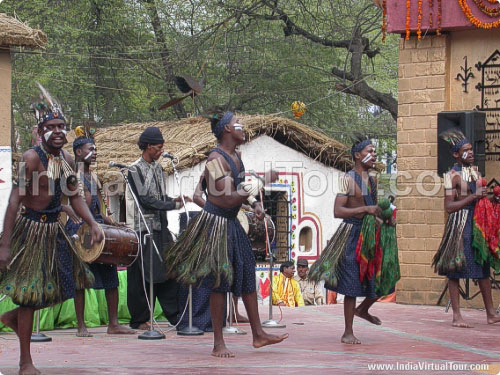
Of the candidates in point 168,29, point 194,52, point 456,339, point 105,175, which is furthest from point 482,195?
point 168,29

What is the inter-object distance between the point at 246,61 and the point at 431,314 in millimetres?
13870

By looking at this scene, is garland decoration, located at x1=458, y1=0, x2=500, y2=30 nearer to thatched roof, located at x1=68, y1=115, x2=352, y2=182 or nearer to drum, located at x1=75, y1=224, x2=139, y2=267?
drum, located at x1=75, y1=224, x2=139, y2=267

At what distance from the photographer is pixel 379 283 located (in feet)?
27.1

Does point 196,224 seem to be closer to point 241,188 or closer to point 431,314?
point 241,188

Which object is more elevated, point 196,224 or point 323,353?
point 196,224

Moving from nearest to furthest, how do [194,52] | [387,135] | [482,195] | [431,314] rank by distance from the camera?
[482,195]
[431,314]
[194,52]
[387,135]

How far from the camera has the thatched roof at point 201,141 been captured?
16328 millimetres

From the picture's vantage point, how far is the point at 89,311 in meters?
10.0

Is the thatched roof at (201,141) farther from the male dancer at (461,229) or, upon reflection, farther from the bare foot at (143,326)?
the male dancer at (461,229)

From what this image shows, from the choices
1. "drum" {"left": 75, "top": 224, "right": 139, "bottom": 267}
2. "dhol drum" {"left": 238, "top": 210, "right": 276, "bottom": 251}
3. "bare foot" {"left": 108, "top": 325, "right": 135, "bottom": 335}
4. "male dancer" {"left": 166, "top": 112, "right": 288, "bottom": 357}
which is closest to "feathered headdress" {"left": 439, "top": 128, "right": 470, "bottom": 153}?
"dhol drum" {"left": 238, "top": 210, "right": 276, "bottom": 251}

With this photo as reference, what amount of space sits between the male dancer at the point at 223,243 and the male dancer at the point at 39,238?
3.33 feet

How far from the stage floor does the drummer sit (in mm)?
191

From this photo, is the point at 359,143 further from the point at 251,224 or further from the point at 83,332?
the point at 83,332

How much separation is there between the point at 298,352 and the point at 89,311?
3.28 meters
